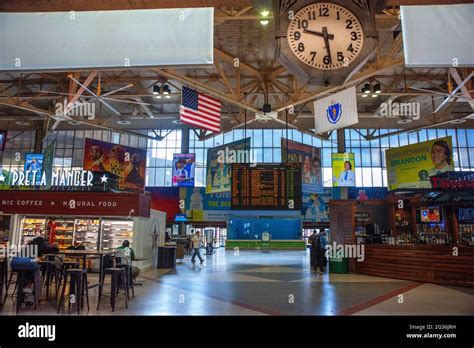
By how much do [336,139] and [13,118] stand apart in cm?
2511

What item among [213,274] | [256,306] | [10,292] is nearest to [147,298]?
[256,306]

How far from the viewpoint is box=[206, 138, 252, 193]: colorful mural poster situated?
15.6 metres

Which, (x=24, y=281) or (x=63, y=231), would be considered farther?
(x=63, y=231)

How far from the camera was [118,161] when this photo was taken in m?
21.7

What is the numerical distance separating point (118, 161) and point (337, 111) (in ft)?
53.0

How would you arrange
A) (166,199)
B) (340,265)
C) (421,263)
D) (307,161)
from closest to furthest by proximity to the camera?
(421,263) < (340,265) < (307,161) < (166,199)

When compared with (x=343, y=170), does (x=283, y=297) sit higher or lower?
lower

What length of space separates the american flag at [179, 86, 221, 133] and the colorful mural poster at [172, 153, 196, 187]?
1076 centimetres

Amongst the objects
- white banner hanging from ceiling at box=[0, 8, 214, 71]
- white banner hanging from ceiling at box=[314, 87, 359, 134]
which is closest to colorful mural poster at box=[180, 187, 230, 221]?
white banner hanging from ceiling at box=[314, 87, 359, 134]

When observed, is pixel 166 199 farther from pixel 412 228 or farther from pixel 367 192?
pixel 412 228

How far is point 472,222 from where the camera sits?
449 inches

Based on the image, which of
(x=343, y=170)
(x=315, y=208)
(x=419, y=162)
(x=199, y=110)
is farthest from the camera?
(x=315, y=208)
